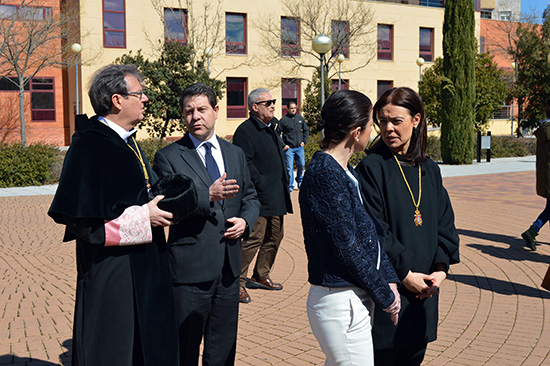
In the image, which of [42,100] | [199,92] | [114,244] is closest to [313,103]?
[42,100]

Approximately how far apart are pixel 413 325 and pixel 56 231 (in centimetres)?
849

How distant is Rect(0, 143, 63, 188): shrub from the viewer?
646 inches

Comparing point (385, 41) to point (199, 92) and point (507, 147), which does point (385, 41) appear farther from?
point (199, 92)

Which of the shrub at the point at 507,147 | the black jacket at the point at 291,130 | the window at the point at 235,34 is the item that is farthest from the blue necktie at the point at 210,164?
the window at the point at 235,34

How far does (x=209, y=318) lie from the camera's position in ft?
11.6

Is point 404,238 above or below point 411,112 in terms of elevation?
below

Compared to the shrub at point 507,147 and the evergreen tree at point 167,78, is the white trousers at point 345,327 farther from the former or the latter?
the shrub at point 507,147

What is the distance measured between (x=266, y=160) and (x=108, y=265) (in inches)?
135

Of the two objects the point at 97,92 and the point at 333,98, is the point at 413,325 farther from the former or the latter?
the point at 97,92

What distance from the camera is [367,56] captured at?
38125 mm

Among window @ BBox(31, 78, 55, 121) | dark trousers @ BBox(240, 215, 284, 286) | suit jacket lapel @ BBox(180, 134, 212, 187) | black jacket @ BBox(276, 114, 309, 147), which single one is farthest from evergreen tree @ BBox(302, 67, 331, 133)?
suit jacket lapel @ BBox(180, 134, 212, 187)

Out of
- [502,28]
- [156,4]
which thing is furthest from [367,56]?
[502,28]

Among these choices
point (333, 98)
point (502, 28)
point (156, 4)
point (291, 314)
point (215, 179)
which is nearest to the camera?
point (333, 98)

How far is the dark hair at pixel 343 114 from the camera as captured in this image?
8.48 feet
